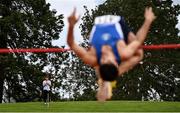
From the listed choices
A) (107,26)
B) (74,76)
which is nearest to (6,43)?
(74,76)

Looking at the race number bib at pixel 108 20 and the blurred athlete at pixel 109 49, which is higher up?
the race number bib at pixel 108 20

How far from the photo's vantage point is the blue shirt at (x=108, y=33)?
8062mm

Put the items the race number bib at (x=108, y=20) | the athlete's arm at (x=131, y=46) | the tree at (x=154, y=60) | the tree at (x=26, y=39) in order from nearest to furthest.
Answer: the athlete's arm at (x=131, y=46) < the race number bib at (x=108, y=20) < the tree at (x=26, y=39) < the tree at (x=154, y=60)

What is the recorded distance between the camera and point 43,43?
4416 centimetres

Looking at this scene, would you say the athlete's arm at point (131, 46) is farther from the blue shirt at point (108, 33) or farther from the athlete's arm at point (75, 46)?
the athlete's arm at point (75, 46)

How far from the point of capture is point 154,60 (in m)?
48.6

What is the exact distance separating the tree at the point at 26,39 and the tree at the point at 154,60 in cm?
748

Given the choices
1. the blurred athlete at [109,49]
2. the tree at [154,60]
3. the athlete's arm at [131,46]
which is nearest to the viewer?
the blurred athlete at [109,49]

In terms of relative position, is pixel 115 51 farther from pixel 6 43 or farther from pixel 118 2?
pixel 118 2

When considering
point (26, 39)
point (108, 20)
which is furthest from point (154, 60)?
point (108, 20)

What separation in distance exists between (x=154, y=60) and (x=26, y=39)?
1218 cm

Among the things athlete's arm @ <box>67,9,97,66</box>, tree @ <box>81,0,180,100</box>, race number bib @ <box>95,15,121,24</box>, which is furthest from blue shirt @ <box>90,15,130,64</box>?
tree @ <box>81,0,180,100</box>

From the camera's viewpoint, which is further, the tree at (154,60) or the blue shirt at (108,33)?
the tree at (154,60)

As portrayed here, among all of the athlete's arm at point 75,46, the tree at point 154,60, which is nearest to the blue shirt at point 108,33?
the athlete's arm at point 75,46
